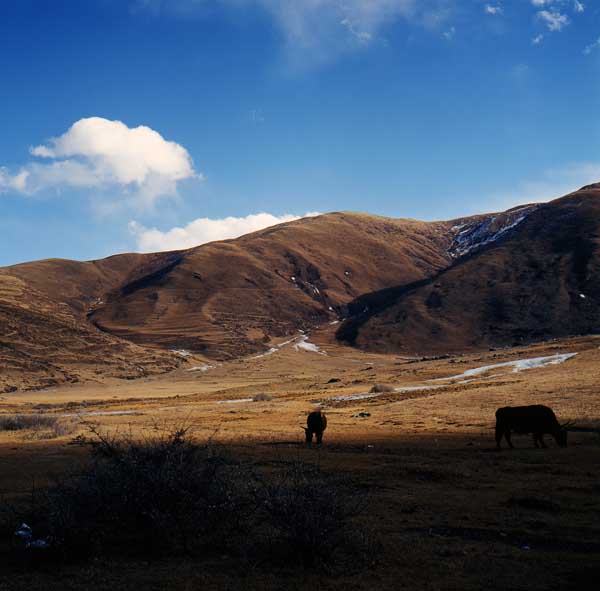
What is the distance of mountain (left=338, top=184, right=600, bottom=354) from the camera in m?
136

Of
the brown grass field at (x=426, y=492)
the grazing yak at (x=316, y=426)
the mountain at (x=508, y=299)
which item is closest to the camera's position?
the brown grass field at (x=426, y=492)

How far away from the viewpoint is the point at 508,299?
148 m

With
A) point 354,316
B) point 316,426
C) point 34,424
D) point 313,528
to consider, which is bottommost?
point 34,424

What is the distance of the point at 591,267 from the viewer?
144625 millimetres

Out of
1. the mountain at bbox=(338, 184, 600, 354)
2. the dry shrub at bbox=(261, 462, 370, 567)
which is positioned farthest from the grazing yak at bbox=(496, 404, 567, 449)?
the mountain at bbox=(338, 184, 600, 354)

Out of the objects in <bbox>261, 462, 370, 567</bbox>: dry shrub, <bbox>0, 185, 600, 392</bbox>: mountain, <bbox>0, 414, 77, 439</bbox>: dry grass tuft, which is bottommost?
<bbox>0, 414, 77, 439</bbox>: dry grass tuft

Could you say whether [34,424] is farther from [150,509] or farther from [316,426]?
[150,509]

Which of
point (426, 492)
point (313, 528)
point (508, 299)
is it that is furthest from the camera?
point (508, 299)

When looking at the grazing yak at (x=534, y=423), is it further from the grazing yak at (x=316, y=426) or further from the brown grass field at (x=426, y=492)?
the grazing yak at (x=316, y=426)

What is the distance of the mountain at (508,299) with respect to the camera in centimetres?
13550

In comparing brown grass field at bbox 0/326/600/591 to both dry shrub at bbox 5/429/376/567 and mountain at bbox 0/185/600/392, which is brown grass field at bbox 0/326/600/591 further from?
mountain at bbox 0/185/600/392

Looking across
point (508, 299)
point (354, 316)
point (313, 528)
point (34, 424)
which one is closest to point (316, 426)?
point (313, 528)

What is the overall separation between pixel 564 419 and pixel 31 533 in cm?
2606

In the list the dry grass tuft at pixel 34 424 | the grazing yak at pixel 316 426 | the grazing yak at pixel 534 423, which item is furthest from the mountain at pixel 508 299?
the dry grass tuft at pixel 34 424
